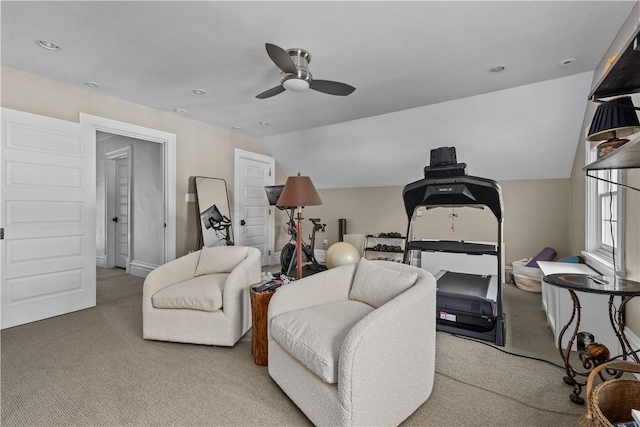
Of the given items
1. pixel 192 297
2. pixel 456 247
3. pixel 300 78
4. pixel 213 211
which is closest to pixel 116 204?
pixel 213 211

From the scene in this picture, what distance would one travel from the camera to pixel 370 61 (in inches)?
116

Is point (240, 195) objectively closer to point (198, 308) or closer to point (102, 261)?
point (102, 261)

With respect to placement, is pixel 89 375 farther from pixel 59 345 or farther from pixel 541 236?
pixel 541 236

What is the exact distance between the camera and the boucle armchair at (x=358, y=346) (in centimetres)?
140

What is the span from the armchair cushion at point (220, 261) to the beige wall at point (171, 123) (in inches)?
71.3

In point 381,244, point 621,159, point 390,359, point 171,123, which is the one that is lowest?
point 390,359

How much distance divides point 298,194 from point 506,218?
152 inches

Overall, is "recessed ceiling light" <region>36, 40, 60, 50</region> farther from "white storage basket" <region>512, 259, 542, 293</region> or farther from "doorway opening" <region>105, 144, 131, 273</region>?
"white storage basket" <region>512, 259, 542, 293</region>

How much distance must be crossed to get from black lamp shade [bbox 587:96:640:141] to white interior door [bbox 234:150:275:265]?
15.7 ft

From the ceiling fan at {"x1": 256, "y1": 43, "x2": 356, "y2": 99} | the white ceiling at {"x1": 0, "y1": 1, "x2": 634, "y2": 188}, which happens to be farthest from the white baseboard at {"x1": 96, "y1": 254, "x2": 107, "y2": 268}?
the ceiling fan at {"x1": 256, "y1": 43, "x2": 356, "y2": 99}

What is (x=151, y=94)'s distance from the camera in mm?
3758

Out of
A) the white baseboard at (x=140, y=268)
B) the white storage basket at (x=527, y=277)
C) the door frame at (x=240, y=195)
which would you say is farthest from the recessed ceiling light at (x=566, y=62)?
the white baseboard at (x=140, y=268)

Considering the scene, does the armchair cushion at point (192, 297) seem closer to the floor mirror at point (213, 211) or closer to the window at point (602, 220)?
the floor mirror at point (213, 211)

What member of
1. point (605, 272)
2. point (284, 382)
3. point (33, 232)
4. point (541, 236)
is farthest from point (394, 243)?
point (33, 232)
